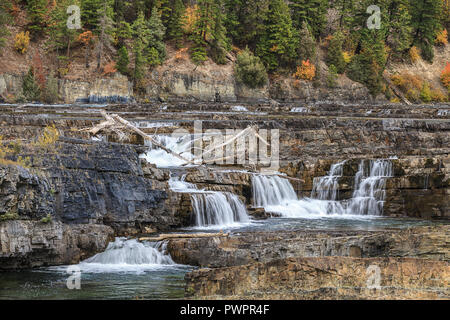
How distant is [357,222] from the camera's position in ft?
62.3

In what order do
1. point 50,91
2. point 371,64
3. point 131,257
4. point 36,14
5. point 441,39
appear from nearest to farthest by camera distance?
point 131,257 → point 50,91 → point 36,14 → point 371,64 → point 441,39

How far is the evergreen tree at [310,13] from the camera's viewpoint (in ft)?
190

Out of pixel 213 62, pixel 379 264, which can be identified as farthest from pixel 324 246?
pixel 213 62

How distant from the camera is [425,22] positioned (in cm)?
6066

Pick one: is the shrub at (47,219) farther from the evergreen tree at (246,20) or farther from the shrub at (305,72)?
the evergreen tree at (246,20)

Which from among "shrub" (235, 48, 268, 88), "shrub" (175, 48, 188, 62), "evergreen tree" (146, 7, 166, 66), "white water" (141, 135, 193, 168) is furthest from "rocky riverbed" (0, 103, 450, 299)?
"shrub" (175, 48, 188, 62)

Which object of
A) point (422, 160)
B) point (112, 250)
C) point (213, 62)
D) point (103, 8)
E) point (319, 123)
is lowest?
point (112, 250)

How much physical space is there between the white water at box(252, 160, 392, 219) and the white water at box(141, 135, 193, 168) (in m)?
4.09

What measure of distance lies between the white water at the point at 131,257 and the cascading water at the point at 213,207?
4.18 metres

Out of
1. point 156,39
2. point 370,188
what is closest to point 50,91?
point 156,39

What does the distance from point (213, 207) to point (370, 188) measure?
788cm

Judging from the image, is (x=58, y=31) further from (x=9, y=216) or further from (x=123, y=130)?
(x=9, y=216)

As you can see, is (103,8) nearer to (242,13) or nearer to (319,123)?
(242,13)
